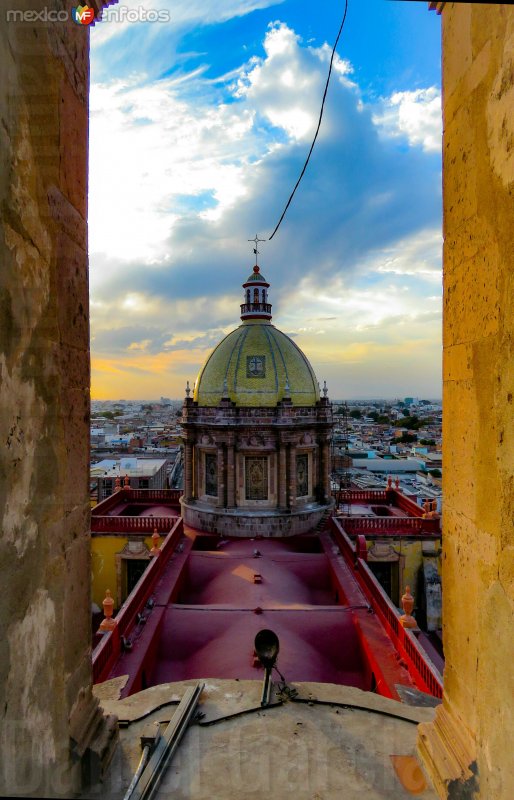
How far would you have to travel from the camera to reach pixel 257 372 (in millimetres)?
22688

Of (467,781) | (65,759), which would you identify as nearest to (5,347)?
(65,759)

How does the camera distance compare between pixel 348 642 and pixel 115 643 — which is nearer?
pixel 115 643

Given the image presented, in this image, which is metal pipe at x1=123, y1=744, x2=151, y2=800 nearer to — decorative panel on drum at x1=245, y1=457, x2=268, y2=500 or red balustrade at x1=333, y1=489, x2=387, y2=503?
decorative panel on drum at x1=245, y1=457, x2=268, y2=500

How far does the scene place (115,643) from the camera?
1030cm

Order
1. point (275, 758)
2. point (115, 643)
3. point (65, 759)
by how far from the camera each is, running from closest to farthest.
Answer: point (65, 759)
point (275, 758)
point (115, 643)

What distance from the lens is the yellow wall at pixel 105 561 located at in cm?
2044

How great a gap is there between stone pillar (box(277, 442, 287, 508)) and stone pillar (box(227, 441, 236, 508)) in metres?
2.05

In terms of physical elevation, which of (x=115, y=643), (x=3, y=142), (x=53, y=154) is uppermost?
(x=53, y=154)

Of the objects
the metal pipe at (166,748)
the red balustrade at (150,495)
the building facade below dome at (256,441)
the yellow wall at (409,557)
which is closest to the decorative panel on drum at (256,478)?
the building facade below dome at (256,441)

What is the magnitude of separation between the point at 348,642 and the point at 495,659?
33.3 feet

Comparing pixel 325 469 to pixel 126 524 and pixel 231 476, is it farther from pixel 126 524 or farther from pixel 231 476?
pixel 126 524

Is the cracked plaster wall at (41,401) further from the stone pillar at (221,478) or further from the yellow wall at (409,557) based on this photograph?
the yellow wall at (409,557)

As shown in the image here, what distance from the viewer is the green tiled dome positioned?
22359 millimetres

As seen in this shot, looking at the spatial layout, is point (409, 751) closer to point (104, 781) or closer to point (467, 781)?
point (467, 781)
